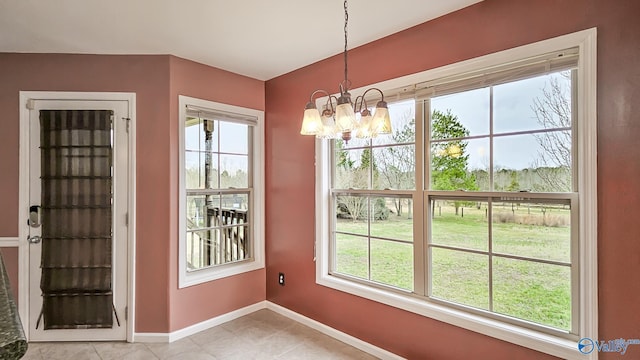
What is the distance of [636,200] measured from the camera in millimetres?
1562

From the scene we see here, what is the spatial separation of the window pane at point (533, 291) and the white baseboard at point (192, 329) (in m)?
2.41

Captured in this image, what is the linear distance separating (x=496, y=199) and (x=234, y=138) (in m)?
2.52

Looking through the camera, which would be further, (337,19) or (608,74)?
(337,19)

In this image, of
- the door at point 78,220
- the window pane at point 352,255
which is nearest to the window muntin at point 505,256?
the window pane at point 352,255

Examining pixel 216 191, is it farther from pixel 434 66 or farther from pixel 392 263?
pixel 434 66

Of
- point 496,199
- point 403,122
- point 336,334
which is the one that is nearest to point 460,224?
point 496,199

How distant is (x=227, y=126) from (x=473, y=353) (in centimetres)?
288

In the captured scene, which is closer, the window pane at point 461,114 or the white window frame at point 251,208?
the window pane at point 461,114

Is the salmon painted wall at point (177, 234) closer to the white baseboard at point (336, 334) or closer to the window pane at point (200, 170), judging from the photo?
the window pane at point (200, 170)

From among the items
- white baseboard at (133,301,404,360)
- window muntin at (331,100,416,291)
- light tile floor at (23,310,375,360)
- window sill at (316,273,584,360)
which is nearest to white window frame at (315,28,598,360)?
window sill at (316,273,584,360)

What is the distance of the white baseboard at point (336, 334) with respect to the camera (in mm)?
2525

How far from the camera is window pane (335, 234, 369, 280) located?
9.16ft

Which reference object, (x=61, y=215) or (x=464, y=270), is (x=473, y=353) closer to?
(x=464, y=270)

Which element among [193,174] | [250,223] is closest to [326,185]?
[250,223]
